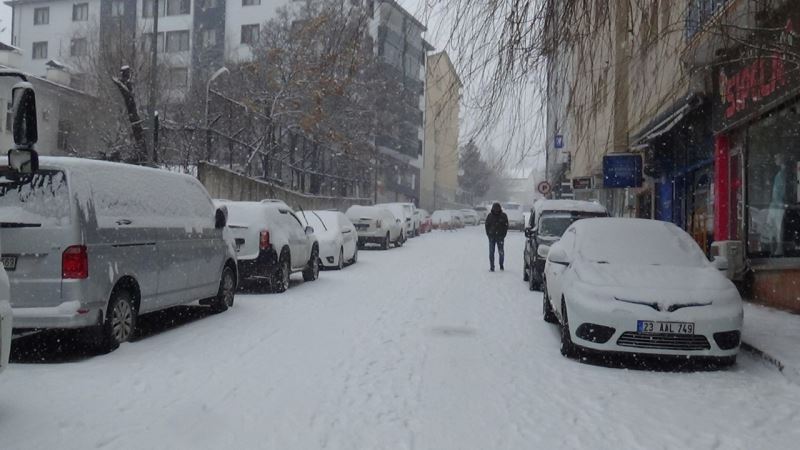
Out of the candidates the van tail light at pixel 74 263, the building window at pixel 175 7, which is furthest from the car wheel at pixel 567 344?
the building window at pixel 175 7

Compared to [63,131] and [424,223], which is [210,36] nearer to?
[63,131]

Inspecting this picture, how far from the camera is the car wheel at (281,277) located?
483 inches

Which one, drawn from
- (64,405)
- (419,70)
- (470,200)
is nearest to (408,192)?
(470,200)

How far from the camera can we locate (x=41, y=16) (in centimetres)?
6038

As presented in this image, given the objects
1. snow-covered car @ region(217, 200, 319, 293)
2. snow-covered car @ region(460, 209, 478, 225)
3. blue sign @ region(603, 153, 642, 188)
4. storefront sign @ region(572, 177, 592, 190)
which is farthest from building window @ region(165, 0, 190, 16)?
snow-covered car @ region(217, 200, 319, 293)

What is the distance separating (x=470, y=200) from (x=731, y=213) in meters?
89.8

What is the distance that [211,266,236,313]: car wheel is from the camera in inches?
392

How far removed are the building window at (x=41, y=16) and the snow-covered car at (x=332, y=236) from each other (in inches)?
2089

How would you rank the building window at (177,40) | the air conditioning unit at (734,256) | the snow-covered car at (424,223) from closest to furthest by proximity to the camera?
1. the air conditioning unit at (734,256)
2. the snow-covered car at (424,223)
3. the building window at (177,40)

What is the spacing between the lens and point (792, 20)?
28.9 ft

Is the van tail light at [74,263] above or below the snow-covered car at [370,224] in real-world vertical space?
below

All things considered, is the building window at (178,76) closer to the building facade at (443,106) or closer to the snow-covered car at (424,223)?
the snow-covered car at (424,223)

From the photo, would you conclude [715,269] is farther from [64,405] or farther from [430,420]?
[64,405]

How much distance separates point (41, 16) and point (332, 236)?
181ft
